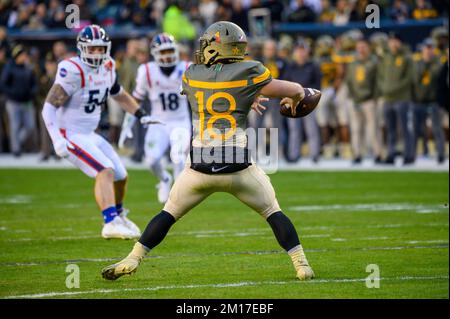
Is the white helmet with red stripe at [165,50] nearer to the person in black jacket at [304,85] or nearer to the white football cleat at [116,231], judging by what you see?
the white football cleat at [116,231]

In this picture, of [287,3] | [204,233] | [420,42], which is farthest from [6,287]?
[287,3]

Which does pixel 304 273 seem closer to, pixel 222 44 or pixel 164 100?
pixel 222 44

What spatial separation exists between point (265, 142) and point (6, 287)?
11672 mm

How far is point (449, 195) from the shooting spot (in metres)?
12.4

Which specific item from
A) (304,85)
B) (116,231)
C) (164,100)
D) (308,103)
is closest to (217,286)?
(308,103)

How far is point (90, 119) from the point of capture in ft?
31.6

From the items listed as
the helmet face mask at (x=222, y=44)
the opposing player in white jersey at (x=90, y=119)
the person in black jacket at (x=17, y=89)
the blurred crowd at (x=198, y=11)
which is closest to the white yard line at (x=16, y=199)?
the opposing player in white jersey at (x=90, y=119)

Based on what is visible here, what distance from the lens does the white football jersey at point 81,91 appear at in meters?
9.41

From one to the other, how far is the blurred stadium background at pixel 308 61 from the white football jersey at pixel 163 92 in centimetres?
443

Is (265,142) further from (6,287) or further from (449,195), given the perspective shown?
(6,287)

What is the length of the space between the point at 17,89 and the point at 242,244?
1038cm

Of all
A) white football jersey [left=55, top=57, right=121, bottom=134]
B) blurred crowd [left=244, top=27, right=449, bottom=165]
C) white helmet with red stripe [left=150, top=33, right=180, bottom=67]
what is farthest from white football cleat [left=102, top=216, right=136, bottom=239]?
blurred crowd [left=244, top=27, right=449, bottom=165]

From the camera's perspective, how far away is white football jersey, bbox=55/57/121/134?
30.9ft

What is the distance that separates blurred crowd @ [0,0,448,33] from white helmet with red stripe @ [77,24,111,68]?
968 cm
